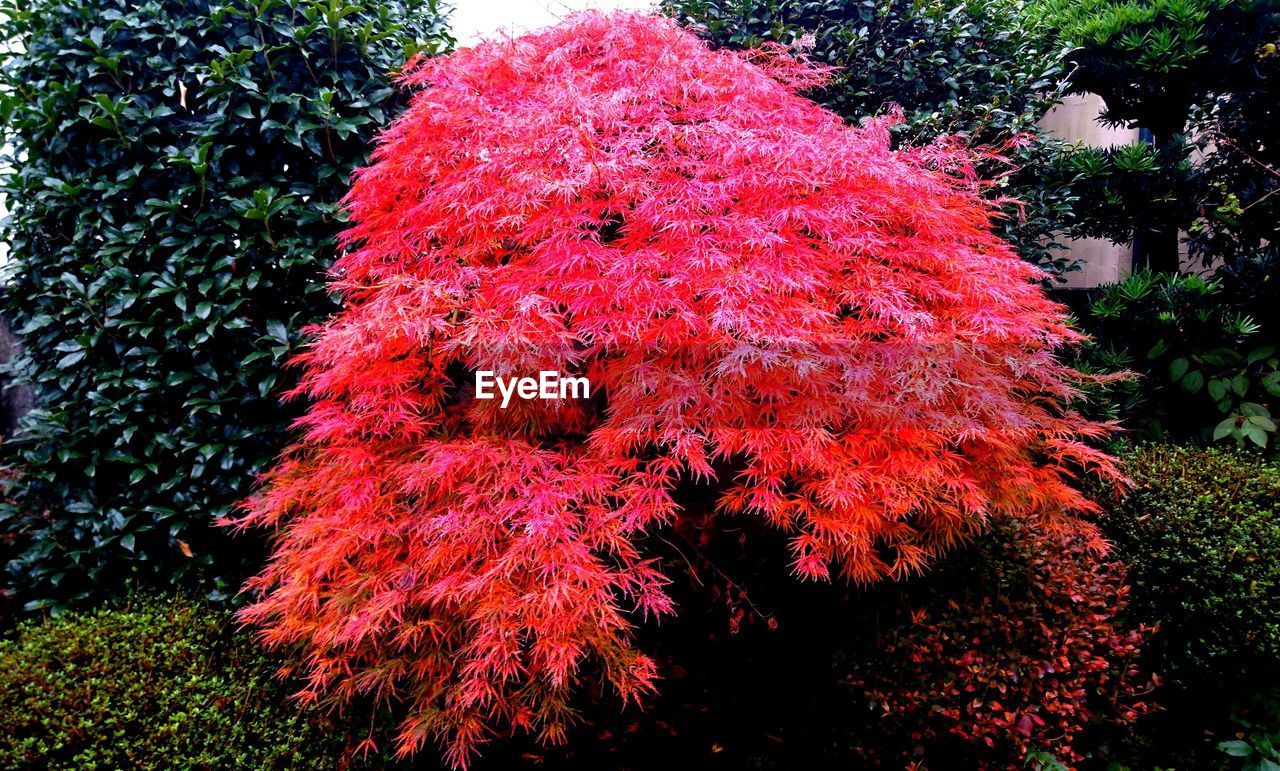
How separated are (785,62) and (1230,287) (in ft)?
7.85

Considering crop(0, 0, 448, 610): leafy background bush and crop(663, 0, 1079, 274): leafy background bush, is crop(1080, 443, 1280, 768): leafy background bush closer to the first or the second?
crop(663, 0, 1079, 274): leafy background bush

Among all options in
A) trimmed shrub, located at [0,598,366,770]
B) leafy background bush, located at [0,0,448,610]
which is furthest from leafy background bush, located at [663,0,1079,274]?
trimmed shrub, located at [0,598,366,770]

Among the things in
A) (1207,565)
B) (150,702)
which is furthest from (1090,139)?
(150,702)

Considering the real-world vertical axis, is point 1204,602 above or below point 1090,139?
below

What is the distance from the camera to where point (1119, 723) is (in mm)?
2367

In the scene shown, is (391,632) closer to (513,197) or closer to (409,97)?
(513,197)

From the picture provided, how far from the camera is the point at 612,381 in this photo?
76.4 inches

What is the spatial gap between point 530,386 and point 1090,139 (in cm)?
458

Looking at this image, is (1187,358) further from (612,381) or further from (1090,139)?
(612,381)

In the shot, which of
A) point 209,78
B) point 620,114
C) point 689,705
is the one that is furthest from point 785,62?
point 689,705

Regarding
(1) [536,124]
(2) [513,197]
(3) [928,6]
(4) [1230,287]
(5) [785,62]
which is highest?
(3) [928,6]

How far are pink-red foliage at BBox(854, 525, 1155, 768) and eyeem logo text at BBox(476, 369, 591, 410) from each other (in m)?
1.34

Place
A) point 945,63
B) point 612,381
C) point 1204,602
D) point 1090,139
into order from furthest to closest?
point 1090,139, point 945,63, point 1204,602, point 612,381

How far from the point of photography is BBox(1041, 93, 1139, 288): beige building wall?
4414 millimetres
